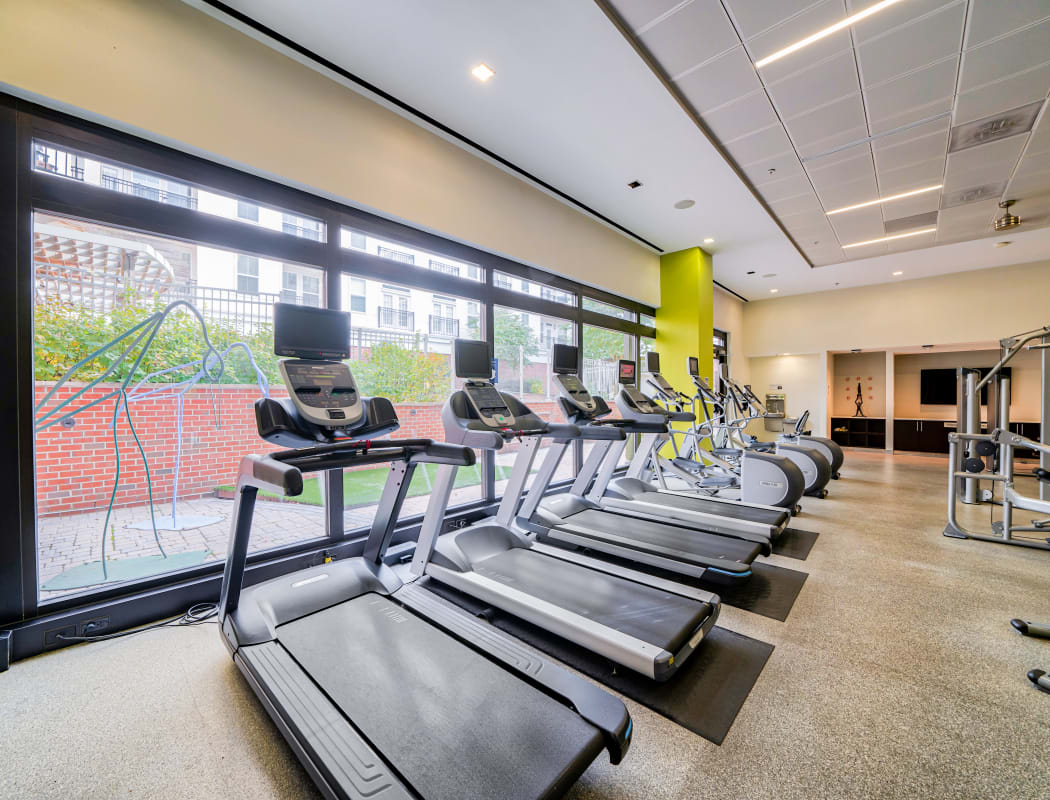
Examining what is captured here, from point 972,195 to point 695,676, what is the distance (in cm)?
695

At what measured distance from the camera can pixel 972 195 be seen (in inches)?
210

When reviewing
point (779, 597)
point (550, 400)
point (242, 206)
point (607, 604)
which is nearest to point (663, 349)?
point (550, 400)

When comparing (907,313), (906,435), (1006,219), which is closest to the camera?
(1006,219)

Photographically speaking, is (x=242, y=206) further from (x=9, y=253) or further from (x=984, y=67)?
(x=984, y=67)

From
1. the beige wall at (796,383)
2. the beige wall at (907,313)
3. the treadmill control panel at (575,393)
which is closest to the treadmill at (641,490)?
the treadmill control panel at (575,393)

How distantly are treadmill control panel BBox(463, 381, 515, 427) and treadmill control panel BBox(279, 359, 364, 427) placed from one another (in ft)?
2.75

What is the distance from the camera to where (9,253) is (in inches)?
85.8

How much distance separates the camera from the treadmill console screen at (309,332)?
2275mm

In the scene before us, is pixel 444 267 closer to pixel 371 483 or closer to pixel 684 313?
pixel 371 483

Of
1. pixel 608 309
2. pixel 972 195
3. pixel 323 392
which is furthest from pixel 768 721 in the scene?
pixel 972 195

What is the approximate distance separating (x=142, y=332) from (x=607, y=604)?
3282mm

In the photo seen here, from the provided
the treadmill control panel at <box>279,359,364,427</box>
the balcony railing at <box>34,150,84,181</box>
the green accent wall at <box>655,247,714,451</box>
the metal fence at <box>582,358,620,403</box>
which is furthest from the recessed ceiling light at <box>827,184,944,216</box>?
the balcony railing at <box>34,150,84,181</box>

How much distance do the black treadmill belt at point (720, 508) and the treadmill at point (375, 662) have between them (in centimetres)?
269

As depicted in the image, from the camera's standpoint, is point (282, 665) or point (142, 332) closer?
point (282, 665)
